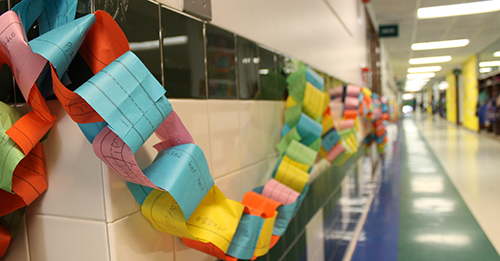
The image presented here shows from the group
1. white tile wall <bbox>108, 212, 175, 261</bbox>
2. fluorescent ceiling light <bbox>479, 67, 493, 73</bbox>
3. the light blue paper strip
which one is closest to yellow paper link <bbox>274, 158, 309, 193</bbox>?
white tile wall <bbox>108, 212, 175, 261</bbox>

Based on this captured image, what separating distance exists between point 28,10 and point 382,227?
305 cm

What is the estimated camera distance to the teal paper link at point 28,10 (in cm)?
51

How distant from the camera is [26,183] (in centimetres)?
56

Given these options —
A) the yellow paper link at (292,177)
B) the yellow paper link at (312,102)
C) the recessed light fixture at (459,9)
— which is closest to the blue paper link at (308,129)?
the yellow paper link at (312,102)

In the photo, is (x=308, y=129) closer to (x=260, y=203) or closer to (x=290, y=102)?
(x=290, y=102)

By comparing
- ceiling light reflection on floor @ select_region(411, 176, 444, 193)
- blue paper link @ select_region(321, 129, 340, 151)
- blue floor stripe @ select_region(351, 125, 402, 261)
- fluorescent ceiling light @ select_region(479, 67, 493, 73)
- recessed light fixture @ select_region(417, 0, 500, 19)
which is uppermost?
recessed light fixture @ select_region(417, 0, 500, 19)

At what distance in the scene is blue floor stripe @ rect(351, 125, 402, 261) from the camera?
2332 millimetres

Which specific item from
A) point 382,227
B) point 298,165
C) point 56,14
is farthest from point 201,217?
point 382,227

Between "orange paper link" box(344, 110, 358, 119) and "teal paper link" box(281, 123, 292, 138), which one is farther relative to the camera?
"orange paper link" box(344, 110, 358, 119)

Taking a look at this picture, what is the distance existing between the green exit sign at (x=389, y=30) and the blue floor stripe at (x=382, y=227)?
3222 mm

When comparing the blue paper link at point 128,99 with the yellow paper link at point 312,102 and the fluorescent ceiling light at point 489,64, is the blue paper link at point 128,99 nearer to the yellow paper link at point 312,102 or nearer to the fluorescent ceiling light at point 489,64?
the yellow paper link at point 312,102

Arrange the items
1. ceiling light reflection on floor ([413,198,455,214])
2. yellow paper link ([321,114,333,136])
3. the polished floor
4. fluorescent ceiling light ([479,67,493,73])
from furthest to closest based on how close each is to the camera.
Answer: fluorescent ceiling light ([479,67,493,73]) < ceiling light reflection on floor ([413,198,455,214]) < the polished floor < yellow paper link ([321,114,333,136])

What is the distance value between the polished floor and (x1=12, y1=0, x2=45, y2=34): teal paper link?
2.40 metres

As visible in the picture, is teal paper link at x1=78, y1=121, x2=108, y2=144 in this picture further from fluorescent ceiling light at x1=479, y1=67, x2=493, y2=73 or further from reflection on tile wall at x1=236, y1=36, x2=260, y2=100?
fluorescent ceiling light at x1=479, y1=67, x2=493, y2=73
